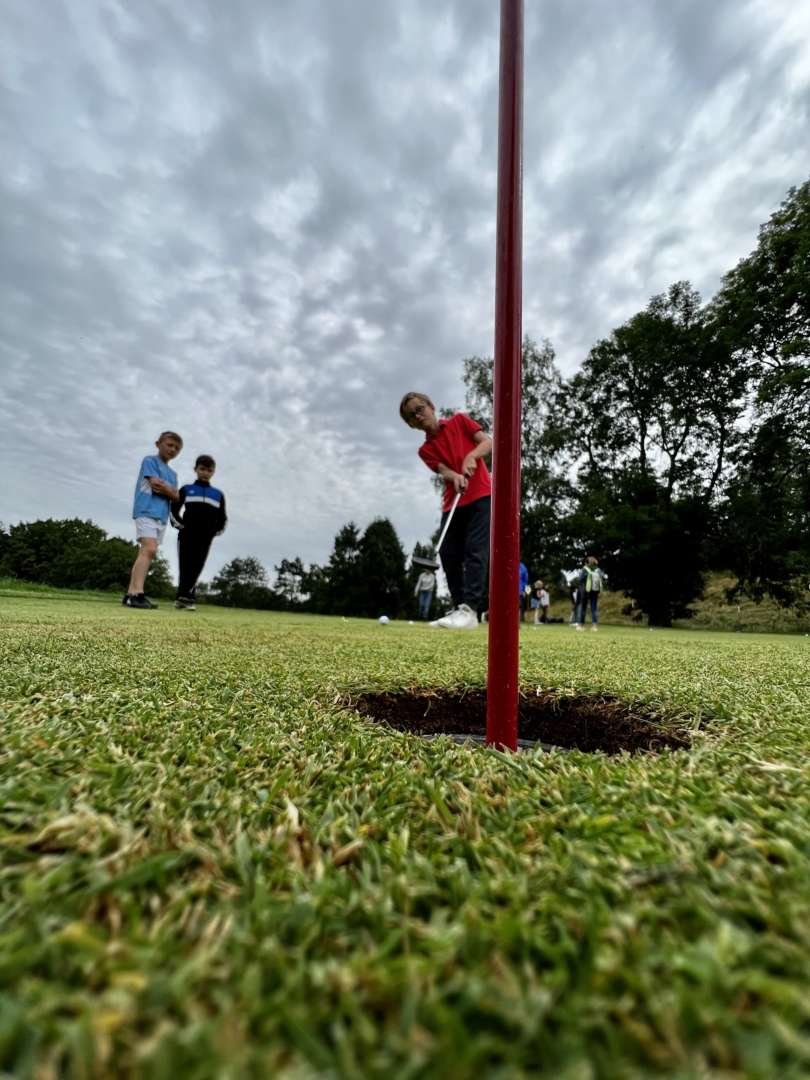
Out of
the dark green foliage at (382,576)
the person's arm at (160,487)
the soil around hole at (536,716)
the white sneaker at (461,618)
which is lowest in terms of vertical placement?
the soil around hole at (536,716)

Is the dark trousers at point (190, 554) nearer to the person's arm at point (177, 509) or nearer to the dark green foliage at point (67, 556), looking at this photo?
the person's arm at point (177, 509)

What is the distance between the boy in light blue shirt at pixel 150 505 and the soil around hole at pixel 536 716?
629cm

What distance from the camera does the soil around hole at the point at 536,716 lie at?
1.66 metres

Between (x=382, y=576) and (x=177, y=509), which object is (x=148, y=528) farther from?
(x=382, y=576)

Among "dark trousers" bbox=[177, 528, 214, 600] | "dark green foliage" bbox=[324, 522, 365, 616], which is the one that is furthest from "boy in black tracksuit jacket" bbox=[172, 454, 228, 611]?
"dark green foliage" bbox=[324, 522, 365, 616]

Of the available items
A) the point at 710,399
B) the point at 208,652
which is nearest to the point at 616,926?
the point at 208,652

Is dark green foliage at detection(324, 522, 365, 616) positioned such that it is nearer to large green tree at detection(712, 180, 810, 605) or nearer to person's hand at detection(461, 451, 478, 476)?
large green tree at detection(712, 180, 810, 605)

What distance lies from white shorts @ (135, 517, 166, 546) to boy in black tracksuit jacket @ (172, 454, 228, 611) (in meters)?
0.83

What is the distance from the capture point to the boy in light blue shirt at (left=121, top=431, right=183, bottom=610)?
7258 mm

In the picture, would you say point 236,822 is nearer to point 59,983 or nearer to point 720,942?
point 59,983

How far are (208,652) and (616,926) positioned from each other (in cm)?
238

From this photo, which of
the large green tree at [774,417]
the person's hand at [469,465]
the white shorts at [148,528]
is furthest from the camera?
the large green tree at [774,417]

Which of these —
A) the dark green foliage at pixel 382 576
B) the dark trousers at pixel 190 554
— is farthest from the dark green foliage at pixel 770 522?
the dark green foliage at pixel 382 576

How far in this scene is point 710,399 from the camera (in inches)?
957
